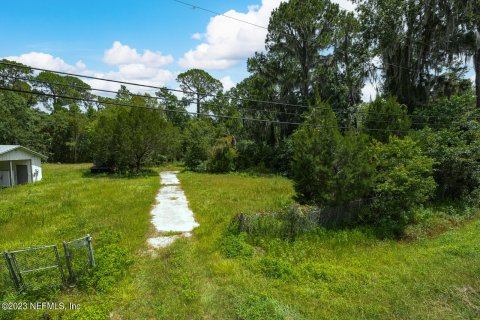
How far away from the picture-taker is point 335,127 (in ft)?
25.8

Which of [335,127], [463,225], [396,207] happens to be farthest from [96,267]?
[463,225]

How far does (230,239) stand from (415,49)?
16.0 metres

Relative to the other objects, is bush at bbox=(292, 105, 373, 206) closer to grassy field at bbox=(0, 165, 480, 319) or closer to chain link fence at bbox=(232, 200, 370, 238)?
chain link fence at bbox=(232, 200, 370, 238)

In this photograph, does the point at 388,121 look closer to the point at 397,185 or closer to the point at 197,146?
the point at 397,185

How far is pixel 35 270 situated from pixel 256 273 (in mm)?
3987

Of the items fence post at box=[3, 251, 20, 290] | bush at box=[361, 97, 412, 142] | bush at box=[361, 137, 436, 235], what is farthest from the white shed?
bush at box=[361, 97, 412, 142]

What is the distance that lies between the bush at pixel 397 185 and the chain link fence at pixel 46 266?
798 cm

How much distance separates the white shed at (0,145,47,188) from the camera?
1480 centimetres

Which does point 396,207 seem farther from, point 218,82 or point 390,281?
point 218,82

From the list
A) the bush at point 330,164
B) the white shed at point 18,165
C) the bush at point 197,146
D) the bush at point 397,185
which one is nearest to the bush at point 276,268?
the bush at point 330,164

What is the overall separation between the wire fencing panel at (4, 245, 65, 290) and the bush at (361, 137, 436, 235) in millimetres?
8329

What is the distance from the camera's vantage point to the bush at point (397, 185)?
797cm

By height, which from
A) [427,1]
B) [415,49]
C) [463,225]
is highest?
[427,1]

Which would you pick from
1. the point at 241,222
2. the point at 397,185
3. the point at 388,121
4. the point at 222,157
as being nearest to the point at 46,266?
the point at 241,222
